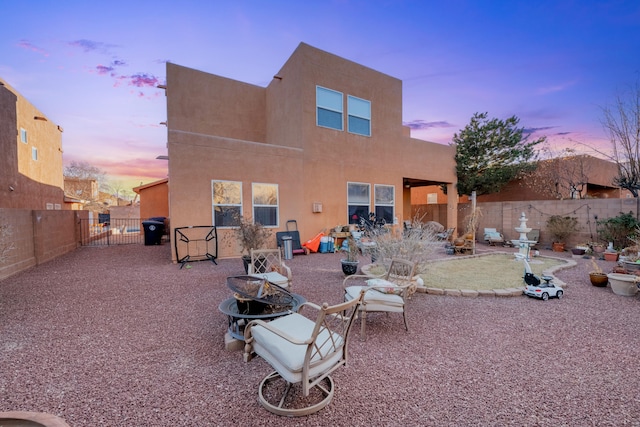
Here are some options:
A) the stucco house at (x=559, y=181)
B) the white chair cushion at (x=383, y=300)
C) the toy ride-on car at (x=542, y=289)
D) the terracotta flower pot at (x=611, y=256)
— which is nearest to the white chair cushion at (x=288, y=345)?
the white chair cushion at (x=383, y=300)

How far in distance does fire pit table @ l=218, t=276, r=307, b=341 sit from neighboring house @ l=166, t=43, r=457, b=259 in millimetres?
5426

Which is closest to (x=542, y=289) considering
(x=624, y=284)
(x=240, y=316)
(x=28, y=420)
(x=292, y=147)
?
(x=624, y=284)

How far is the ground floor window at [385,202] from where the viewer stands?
11172 millimetres

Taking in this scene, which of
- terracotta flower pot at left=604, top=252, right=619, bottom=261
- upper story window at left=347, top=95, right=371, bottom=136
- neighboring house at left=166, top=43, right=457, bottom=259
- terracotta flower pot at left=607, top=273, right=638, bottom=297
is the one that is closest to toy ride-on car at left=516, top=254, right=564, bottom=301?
terracotta flower pot at left=607, top=273, right=638, bottom=297

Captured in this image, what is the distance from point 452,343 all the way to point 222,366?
2401 millimetres

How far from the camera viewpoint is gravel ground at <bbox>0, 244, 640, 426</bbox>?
201 centimetres

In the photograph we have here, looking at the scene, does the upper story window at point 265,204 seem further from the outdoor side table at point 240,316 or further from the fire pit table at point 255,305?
the outdoor side table at point 240,316

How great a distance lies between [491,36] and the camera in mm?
8383

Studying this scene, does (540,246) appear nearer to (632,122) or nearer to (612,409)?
(632,122)

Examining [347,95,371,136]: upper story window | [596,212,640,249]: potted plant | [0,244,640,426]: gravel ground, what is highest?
[347,95,371,136]: upper story window

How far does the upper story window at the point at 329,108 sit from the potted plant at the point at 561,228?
27.1 ft

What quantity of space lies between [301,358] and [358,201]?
29.7 feet

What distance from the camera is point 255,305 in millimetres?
3123

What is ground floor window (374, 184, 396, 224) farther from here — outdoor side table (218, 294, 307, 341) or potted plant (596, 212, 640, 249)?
outdoor side table (218, 294, 307, 341)
